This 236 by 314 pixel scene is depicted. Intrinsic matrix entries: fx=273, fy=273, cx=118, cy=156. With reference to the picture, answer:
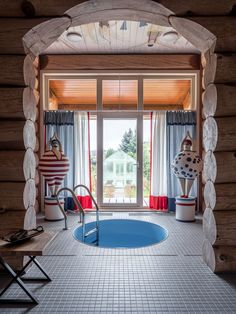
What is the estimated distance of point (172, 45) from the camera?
4996 millimetres

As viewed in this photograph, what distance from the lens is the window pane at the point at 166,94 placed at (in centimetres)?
559

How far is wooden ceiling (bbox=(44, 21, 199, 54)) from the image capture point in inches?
169

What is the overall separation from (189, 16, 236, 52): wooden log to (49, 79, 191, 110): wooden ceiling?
3.05 meters

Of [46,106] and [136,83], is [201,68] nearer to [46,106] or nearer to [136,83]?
[136,83]

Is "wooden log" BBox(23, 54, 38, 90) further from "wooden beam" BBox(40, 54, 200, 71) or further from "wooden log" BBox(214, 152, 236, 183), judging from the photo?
"wooden beam" BBox(40, 54, 200, 71)

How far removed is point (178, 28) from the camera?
2725 mm

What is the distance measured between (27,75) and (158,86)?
353 centimetres

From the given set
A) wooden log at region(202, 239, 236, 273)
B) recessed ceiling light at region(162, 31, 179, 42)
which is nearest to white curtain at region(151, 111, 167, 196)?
recessed ceiling light at region(162, 31, 179, 42)

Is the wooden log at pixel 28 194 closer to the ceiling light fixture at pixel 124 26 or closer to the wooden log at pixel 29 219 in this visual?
the wooden log at pixel 29 219

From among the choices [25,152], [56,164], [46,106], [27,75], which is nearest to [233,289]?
[25,152]

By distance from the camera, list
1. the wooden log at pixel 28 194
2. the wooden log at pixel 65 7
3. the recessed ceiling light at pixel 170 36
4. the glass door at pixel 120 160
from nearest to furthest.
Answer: the wooden log at pixel 65 7 → the wooden log at pixel 28 194 → the recessed ceiling light at pixel 170 36 → the glass door at pixel 120 160

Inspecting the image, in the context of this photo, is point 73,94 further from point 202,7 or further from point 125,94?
point 202,7

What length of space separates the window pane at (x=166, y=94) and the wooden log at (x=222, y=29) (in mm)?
3047

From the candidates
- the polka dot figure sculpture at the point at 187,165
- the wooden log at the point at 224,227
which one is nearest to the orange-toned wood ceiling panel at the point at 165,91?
Result: the polka dot figure sculpture at the point at 187,165
